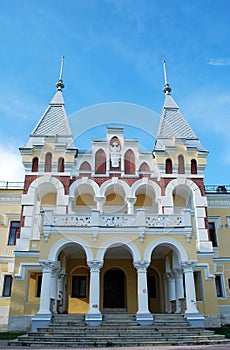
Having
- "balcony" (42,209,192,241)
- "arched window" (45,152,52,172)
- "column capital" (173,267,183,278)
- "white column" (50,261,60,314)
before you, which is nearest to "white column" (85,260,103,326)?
"balcony" (42,209,192,241)

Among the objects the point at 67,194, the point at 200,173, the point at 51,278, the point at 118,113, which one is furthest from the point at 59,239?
the point at 200,173

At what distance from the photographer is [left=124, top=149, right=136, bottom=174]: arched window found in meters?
21.4

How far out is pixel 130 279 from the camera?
19.9 metres

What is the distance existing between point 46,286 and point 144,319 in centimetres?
479

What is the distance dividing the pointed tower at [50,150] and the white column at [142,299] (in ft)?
25.0

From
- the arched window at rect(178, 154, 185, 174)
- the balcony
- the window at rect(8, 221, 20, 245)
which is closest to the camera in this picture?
the balcony

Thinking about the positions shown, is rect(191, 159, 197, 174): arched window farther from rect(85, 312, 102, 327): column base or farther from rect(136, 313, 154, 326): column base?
rect(85, 312, 102, 327): column base

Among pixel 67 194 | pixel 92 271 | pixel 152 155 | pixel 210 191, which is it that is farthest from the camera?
pixel 210 191

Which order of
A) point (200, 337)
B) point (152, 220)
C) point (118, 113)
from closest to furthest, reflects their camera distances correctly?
1. point (200, 337)
2. point (152, 220)
3. point (118, 113)

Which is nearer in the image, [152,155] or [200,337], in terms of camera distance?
[200,337]

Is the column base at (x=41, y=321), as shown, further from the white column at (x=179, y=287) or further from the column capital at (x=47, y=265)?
the white column at (x=179, y=287)

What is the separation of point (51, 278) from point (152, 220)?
5.79 metres

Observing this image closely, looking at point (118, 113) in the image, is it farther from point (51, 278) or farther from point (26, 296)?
point (26, 296)

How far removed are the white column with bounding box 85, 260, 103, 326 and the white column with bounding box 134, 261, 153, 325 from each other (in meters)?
1.84
